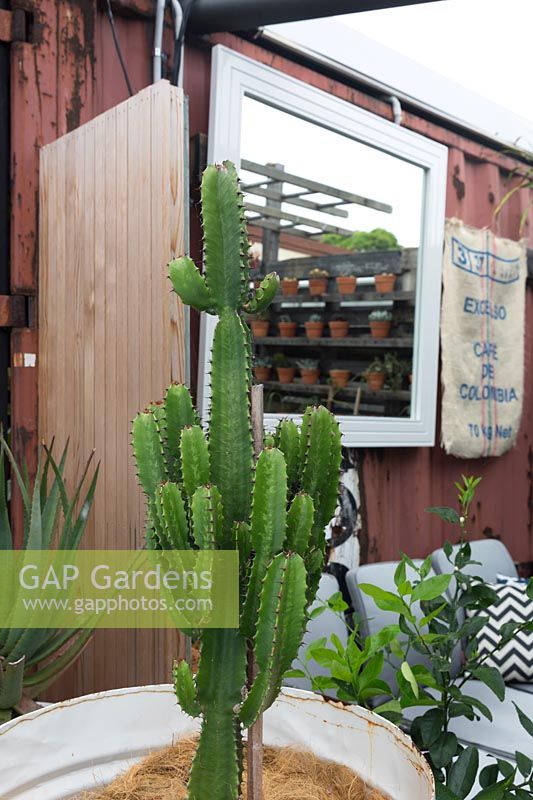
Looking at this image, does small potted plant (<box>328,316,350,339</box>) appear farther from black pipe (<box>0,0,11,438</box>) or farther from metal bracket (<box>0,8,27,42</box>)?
metal bracket (<box>0,8,27,42</box>)

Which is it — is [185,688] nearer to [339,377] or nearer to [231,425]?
[231,425]

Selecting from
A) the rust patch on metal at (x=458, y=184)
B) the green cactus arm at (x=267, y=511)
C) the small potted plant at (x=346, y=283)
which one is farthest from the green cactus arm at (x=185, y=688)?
the rust patch on metal at (x=458, y=184)

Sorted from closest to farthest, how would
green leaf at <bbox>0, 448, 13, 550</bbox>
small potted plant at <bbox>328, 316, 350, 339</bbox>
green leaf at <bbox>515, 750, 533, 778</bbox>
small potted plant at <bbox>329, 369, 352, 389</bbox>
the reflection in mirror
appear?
green leaf at <bbox>515, 750, 533, 778</bbox>
green leaf at <bbox>0, 448, 13, 550</bbox>
the reflection in mirror
small potted plant at <bbox>329, 369, 352, 389</bbox>
small potted plant at <bbox>328, 316, 350, 339</bbox>

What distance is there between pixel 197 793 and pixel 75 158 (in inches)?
59.9

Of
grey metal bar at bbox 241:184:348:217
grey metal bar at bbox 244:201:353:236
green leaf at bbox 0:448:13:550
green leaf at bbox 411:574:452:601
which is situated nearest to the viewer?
green leaf at bbox 411:574:452:601

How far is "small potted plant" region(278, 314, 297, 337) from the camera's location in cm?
332

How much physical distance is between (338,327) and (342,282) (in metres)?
0.22

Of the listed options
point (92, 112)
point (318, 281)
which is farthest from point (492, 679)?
point (318, 281)

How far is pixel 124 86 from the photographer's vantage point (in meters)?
2.19

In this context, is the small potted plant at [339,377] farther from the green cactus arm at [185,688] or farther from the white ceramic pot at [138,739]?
the green cactus arm at [185,688]

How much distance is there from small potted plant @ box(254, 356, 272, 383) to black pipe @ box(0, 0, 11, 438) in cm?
133

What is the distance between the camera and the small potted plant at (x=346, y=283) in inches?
135

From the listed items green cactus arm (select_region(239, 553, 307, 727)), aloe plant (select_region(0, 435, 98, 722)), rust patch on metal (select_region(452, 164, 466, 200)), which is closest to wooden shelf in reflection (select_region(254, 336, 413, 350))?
rust patch on metal (select_region(452, 164, 466, 200))

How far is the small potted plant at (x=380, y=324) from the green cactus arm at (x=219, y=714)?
2.55 meters
